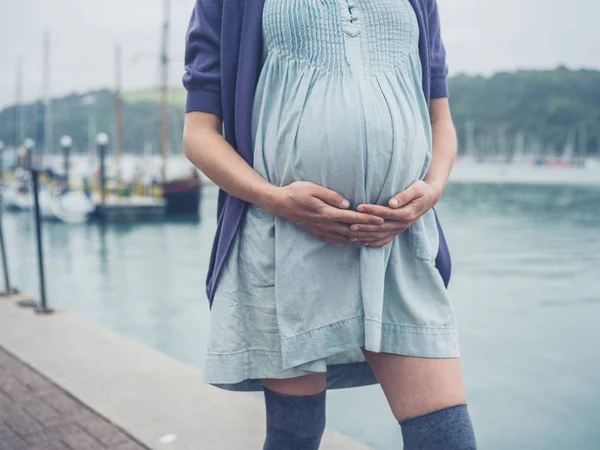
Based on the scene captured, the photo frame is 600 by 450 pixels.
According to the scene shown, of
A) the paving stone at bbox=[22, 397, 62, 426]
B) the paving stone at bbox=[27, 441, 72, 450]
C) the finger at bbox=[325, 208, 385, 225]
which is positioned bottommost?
the paving stone at bbox=[22, 397, 62, 426]

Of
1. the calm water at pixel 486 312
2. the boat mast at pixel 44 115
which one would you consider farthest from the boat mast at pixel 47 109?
the calm water at pixel 486 312

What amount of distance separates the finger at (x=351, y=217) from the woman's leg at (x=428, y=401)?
0.26 metres

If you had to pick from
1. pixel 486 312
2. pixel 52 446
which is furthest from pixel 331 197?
pixel 486 312

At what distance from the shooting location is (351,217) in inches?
41.3

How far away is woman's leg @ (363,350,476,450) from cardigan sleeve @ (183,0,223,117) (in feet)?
1.82

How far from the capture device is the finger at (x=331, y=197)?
3.45ft

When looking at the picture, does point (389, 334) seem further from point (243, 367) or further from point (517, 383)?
point (517, 383)

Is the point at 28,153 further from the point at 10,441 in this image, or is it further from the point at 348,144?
the point at 348,144

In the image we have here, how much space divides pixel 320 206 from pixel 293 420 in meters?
0.40

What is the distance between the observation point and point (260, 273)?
1.15 m

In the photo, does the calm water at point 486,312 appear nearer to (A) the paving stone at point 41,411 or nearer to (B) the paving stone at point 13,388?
(A) the paving stone at point 41,411

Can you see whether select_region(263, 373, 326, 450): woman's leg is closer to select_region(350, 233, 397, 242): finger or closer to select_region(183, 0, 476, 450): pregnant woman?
select_region(183, 0, 476, 450): pregnant woman

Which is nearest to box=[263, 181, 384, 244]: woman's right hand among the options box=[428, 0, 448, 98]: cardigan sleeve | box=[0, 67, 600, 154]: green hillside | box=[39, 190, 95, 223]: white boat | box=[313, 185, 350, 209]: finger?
box=[313, 185, 350, 209]: finger

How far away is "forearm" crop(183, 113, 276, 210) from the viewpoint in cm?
111
